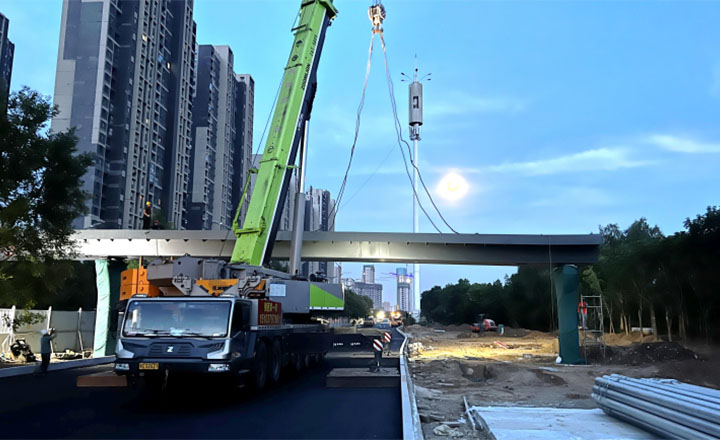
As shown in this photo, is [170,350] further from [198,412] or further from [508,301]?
[508,301]

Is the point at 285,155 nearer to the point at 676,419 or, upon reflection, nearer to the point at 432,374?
the point at 432,374

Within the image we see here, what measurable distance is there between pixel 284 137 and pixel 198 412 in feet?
29.8

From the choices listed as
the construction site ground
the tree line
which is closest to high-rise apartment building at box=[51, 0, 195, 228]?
the tree line

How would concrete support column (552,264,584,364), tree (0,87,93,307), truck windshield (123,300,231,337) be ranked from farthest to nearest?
concrete support column (552,264,584,364)
tree (0,87,93,307)
truck windshield (123,300,231,337)

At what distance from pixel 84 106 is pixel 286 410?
70.7m

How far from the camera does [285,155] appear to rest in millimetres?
16766

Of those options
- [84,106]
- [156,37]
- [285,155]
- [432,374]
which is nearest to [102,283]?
[285,155]

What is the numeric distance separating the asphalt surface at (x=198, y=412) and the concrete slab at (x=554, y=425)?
1.87m

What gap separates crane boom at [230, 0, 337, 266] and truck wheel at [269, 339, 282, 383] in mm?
2701

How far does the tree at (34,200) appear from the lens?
19.8 m

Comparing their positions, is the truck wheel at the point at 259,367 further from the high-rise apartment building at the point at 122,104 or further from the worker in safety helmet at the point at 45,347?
the high-rise apartment building at the point at 122,104

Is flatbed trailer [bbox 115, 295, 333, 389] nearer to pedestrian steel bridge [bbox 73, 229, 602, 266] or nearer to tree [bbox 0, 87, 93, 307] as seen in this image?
tree [bbox 0, 87, 93, 307]

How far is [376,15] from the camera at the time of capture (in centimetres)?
2594

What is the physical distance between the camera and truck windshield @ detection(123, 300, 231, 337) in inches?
435
